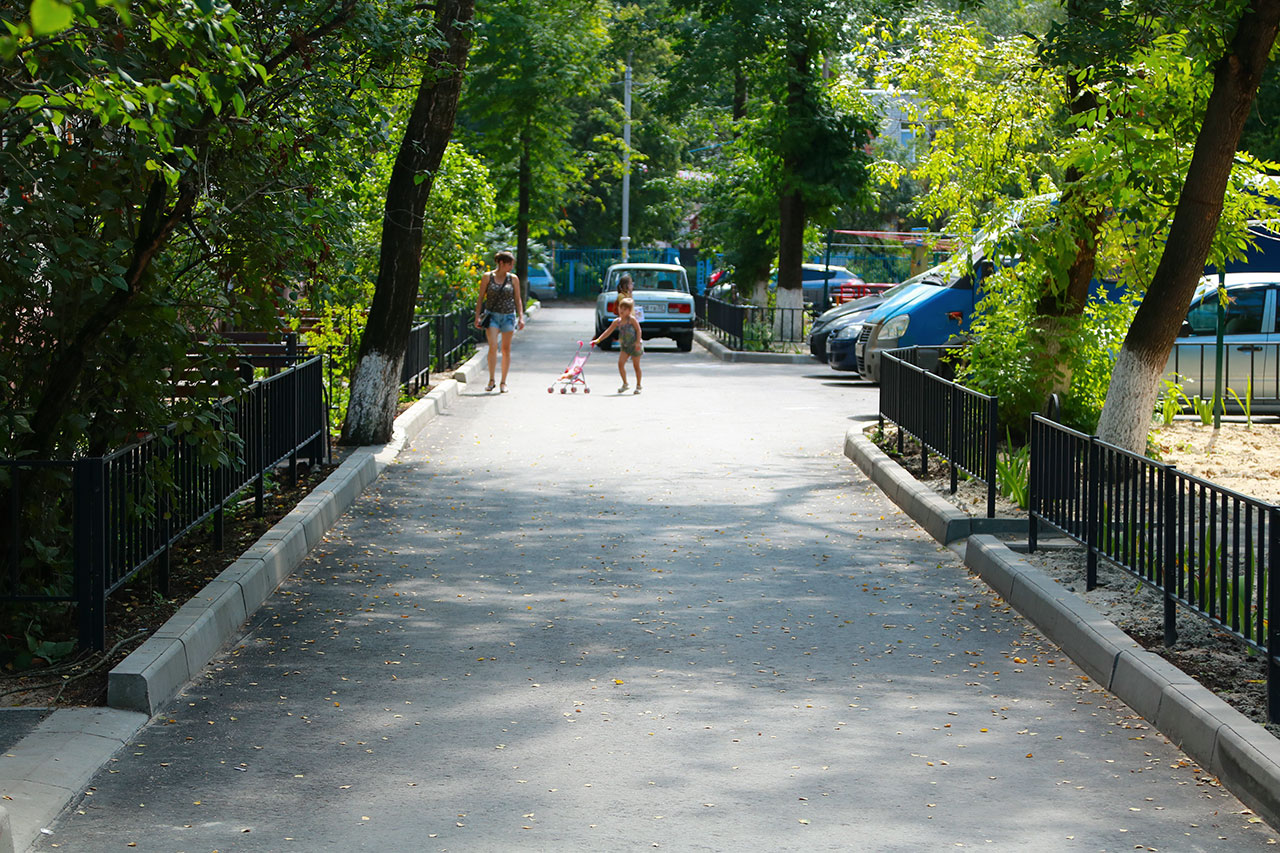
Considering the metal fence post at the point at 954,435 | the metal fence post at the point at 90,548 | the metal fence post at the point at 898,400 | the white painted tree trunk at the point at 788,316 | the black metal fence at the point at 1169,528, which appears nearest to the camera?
the black metal fence at the point at 1169,528

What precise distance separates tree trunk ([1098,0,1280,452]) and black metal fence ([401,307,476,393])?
733 centimetres

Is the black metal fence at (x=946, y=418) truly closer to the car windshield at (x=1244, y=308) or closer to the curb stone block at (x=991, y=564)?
the curb stone block at (x=991, y=564)

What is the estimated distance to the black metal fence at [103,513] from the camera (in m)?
6.57

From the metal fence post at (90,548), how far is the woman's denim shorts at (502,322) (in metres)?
15.3

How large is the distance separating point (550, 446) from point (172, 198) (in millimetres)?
7772

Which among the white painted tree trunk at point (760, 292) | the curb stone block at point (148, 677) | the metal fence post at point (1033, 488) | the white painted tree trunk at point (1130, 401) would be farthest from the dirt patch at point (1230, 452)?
the white painted tree trunk at point (760, 292)

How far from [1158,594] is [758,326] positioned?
2255cm

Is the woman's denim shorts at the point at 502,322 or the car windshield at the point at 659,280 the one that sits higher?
the car windshield at the point at 659,280

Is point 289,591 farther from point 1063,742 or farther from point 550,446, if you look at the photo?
point 550,446

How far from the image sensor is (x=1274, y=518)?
5.65 metres

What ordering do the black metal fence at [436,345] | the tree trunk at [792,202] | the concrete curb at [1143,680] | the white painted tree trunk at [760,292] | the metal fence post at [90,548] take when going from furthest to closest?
the white painted tree trunk at [760,292] → the tree trunk at [792,202] → the black metal fence at [436,345] → the metal fence post at [90,548] → the concrete curb at [1143,680]

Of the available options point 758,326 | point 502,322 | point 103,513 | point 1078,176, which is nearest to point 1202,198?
point 1078,176

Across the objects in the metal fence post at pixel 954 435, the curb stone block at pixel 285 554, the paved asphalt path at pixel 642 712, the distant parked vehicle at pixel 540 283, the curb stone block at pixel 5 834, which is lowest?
the paved asphalt path at pixel 642 712

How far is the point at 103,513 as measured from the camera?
6621mm
